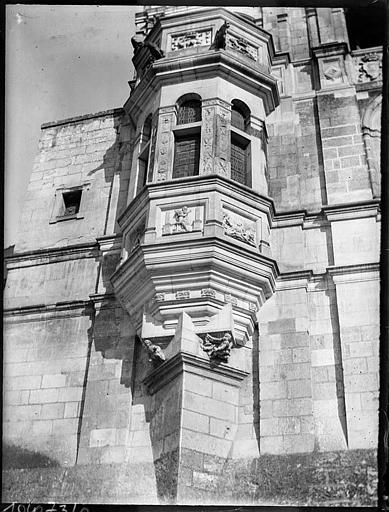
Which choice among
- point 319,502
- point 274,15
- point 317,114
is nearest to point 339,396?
point 319,502

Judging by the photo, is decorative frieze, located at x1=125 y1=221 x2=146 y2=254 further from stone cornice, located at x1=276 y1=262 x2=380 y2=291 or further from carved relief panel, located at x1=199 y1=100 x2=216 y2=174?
stone cornice, located at x1=276 y1=262 x2=380 y2=291

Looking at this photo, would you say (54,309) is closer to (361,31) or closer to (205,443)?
(205,443)

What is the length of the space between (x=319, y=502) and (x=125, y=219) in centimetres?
479

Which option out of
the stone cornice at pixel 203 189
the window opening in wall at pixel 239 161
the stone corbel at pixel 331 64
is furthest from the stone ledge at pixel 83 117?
the stone corbel at pixel 331 64

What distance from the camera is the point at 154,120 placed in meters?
11.0

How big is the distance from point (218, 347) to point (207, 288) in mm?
785

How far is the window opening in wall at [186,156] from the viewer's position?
33.8 ft

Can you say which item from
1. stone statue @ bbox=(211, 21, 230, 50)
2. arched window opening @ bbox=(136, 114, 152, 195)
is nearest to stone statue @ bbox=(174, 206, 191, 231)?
arched window opening @ bbox=(136, 114, 152, 195)

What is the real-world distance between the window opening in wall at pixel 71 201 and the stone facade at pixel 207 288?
4 centimetres

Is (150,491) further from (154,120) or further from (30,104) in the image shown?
(30,104)

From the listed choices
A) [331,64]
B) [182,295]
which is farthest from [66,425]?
[331,64]

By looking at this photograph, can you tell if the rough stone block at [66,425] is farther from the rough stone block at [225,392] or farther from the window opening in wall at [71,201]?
the window opening in wall at [71,201]

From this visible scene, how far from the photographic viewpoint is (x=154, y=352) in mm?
9062

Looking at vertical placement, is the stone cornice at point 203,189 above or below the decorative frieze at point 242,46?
below
